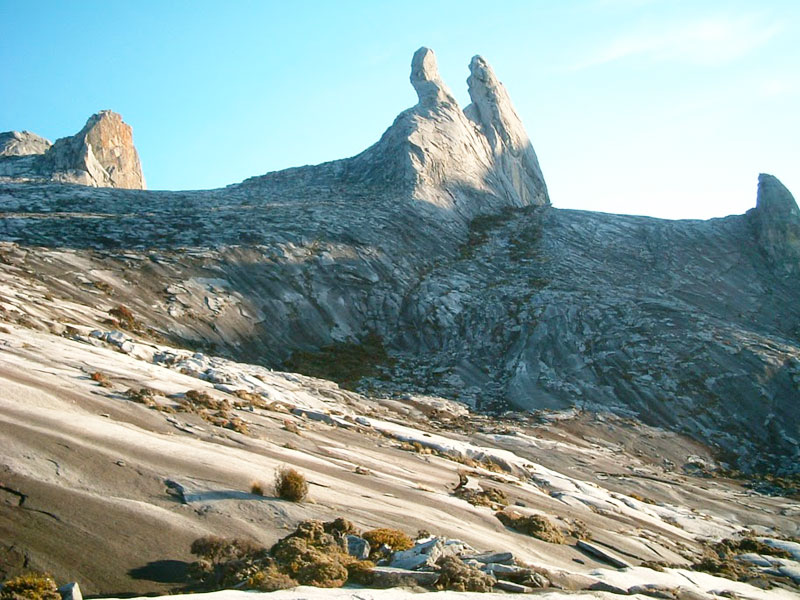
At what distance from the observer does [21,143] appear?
11025cm

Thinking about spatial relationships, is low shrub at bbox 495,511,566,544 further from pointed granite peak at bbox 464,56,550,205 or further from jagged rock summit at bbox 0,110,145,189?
pointed granite peak at bbox 464,56,550,205

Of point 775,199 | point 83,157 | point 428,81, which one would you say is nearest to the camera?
point 775,199

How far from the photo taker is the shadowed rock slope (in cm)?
4222

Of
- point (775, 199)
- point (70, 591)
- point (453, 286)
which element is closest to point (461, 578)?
point (70, 591)

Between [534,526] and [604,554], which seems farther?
[534,526]

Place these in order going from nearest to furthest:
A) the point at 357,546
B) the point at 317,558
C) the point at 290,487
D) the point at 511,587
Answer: the point at 317,558, the point at 511,587, the point at 357,546, the point at 290,487

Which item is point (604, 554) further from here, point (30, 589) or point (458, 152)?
point (458, 152)

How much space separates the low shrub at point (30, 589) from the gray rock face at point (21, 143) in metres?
115

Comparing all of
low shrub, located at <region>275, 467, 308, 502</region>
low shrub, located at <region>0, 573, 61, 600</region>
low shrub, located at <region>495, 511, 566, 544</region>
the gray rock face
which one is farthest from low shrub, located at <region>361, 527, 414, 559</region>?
the gray rock face

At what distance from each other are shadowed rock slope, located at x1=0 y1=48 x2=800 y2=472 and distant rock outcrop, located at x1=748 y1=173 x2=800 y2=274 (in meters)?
0.19

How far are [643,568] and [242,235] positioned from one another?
141 ft

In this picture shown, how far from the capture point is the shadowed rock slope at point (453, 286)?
42219 mm

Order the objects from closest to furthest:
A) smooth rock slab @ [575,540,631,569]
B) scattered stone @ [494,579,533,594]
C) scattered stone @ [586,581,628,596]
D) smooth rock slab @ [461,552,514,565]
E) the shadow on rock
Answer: the shadow on rock → scattered stone @ [494,579,533,594] → smooth rock slab @ [461,552,514,565] → scattered stone @ [586,581,628,596] → smooth rock slab @ [575,540,631,569]

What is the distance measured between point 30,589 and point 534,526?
14017 millimetres
